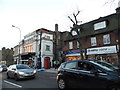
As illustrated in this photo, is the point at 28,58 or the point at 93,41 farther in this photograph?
the point at 28,58

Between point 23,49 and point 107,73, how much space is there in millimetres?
37019

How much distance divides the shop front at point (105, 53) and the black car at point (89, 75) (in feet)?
48.5

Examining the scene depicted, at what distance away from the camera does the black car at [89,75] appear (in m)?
4.93

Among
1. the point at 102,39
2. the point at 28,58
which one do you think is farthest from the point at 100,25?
the point at 28,58

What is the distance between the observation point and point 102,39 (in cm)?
2173

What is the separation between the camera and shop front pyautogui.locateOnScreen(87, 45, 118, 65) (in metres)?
19.7

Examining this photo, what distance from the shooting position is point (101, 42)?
2183 cm

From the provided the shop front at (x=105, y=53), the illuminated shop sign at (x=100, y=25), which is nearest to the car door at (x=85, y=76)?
the shop front at (x=105, y=53)

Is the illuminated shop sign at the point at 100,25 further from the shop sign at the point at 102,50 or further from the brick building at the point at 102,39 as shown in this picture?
the shop sign at the point at 102,50

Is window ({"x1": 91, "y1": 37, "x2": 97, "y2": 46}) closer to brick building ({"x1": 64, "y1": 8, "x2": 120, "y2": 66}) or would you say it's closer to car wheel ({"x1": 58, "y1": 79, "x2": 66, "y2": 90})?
brick building ({"x1": 64, "y1": 8, "x2": 120, "y2": 66})

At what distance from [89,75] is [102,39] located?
17337 millimetres

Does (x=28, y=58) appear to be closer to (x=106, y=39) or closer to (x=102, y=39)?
(x=102, y=39)

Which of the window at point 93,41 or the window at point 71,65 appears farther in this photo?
the window at point 93,41

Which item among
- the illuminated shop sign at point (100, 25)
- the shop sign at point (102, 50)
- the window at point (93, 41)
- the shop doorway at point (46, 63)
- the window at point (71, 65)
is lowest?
the shop doorway at point (46, 63)
